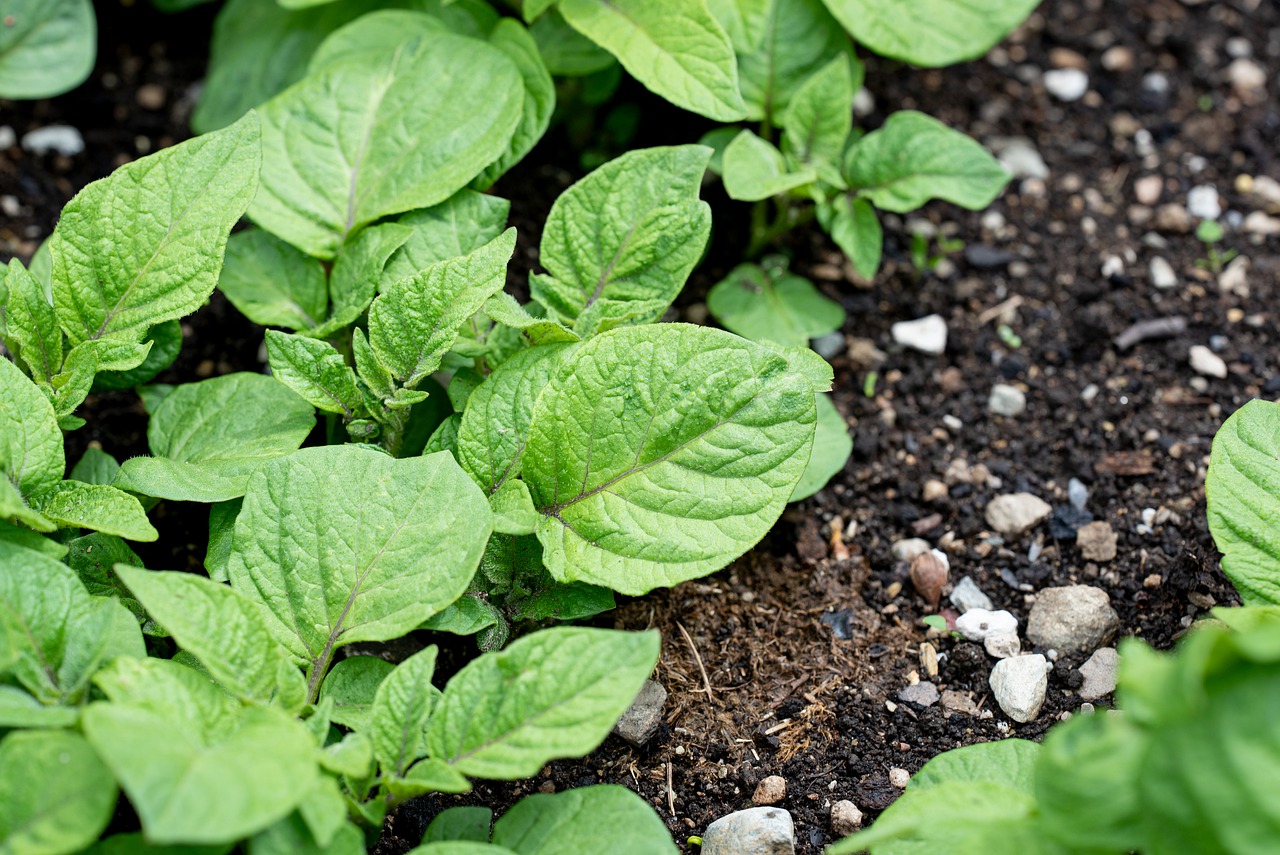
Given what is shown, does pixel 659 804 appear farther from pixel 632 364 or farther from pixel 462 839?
pixel 632 364

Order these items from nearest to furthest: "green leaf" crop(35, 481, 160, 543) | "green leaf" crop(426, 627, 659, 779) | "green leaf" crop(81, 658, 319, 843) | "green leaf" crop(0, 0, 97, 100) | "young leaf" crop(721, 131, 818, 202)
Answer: "green leaf" crop(81, 658, 319, 843), "green leaf" crop(426, 627, 659, 779), "green leaf" crop(35, 481, 160, 543), "young leaf" crop(721, 131, 818, 202), "green leaf" crop(0, 0, 97, 100)

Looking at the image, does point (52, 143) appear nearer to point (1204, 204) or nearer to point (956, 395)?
point (956, 395)

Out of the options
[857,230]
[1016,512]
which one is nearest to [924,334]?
[857,230]

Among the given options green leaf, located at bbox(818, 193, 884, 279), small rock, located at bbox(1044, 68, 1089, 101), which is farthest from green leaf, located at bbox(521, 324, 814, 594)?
small rock, located at bbox(1044, 68, 1089, 101)

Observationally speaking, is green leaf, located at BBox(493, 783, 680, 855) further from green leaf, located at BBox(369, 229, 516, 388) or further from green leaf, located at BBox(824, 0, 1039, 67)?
green leaf, located at BBox(824, 0, 1039, 67)

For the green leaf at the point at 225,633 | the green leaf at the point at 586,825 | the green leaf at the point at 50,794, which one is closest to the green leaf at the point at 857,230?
the green leaf at the point at 586,825

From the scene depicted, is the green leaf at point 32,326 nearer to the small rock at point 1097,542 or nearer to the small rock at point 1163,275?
the small rock at point 1097,542
